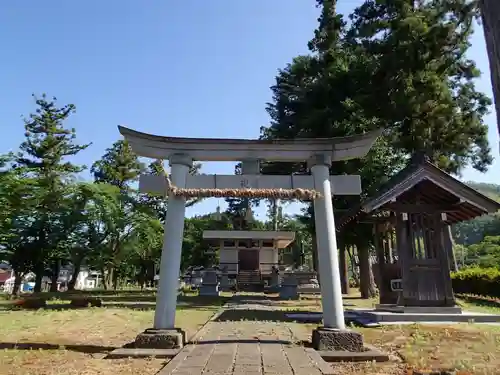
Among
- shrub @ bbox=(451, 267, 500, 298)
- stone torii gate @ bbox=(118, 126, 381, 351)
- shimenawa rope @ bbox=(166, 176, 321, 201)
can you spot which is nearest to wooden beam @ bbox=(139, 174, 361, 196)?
stone torii gate @ bbox=(118, 126, 381, 351)

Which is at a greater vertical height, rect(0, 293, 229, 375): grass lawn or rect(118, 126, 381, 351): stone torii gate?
rect(118, 126, 381, 351): stone torii gate

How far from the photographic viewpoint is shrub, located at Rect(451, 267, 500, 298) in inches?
711

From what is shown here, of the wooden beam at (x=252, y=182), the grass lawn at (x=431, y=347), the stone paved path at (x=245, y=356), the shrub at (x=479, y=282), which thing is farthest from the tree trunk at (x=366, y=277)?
the wooden beam at (x=252, y=182)

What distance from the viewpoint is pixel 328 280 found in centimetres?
640

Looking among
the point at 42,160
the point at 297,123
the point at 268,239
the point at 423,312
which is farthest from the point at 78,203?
the point at 423,312

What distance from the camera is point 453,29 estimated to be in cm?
1672

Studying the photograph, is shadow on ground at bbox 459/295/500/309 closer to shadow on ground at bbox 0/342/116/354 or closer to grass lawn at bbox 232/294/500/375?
grass lawn at bbox 232/294/500/375

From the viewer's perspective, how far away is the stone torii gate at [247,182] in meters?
6.40

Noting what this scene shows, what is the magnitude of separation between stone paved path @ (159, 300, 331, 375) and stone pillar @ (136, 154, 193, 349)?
427 millimetres

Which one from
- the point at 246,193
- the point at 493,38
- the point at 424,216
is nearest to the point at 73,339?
the point at 246,193

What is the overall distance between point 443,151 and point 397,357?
15.6 metres

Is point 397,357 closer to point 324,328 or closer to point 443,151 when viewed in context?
point 324,328

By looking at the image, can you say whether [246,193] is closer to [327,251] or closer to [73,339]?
[327,251]

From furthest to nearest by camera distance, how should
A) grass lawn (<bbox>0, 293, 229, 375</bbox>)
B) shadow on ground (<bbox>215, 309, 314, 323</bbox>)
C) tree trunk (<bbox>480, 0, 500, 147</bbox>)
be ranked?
shadow on ground (<bbox>215, 309, 314, 323</bbox>)
grass lawn (<bbox>0, 293, 229, 375</bbox>)
tree trunk (<bbox>480, 0, 500, 147</bbox>)
